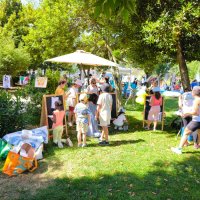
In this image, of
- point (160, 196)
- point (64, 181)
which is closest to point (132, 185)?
point (160, 196)

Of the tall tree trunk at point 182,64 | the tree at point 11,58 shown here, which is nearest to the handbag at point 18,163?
the tall tree trunk at point 182,64

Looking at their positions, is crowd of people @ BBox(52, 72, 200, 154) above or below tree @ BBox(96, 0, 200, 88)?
below

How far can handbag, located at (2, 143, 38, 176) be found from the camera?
572 centimetres

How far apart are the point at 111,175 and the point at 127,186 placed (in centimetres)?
56

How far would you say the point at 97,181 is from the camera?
17.9ft

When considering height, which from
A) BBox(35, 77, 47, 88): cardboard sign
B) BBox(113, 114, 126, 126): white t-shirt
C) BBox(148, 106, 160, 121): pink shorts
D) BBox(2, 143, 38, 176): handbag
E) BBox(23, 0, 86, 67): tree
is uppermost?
BBox(23, 0, 86, 67): tree

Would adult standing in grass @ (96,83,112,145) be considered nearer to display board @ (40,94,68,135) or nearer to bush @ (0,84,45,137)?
display board @ (40,94,68,135)

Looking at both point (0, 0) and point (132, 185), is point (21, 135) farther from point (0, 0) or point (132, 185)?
point (0, 0)

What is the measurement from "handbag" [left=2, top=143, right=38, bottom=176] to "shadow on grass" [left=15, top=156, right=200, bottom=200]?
30.3 inches

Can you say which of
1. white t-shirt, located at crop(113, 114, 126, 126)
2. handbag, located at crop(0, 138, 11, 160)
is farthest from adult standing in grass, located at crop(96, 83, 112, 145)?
handbag, located at crop(0, 138, 11, 160)

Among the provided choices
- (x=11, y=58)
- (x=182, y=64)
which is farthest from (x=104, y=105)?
(x=11, y=58)

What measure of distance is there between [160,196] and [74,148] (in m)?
3.12

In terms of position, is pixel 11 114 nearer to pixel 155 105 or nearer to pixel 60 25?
pixel 155 105

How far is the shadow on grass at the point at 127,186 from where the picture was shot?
4883mm
